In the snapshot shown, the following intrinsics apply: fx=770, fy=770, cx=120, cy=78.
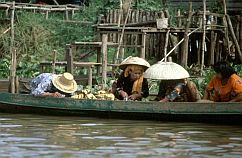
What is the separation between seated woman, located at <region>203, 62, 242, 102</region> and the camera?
11.2 m

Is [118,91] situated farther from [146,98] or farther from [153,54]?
[153,54]

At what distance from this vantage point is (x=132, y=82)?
488 inches

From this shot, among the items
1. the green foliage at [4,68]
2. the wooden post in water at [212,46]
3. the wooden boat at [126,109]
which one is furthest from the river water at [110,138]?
the wooden post in water at [212,46]

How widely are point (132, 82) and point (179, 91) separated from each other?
0.90m

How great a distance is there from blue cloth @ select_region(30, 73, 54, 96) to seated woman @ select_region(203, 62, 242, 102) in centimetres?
257

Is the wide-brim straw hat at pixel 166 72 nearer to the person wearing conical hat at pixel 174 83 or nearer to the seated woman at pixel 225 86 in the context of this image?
the person wearing conical hat at pixel 174 83

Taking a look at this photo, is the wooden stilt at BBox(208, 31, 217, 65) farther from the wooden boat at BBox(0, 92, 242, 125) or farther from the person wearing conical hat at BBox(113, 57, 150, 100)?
the wooden boat at BBox(0, 92, 242, 125)

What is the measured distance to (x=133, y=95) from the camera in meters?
12.3

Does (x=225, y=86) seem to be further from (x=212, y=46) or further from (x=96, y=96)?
(x=212, y=46)

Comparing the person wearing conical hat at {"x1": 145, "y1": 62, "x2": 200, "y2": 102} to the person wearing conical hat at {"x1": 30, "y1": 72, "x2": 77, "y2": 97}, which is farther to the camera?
the person wearing conical hat at {"x1": 30, "y1": 72, "x2": 77, "y2": 97}

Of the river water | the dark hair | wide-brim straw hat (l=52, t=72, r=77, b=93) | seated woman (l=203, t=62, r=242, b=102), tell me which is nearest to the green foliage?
the river water

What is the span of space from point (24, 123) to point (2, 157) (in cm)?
327

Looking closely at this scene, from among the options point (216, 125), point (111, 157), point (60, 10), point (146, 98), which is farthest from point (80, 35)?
point (111, 157)

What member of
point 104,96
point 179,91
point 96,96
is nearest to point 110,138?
point 179,91
